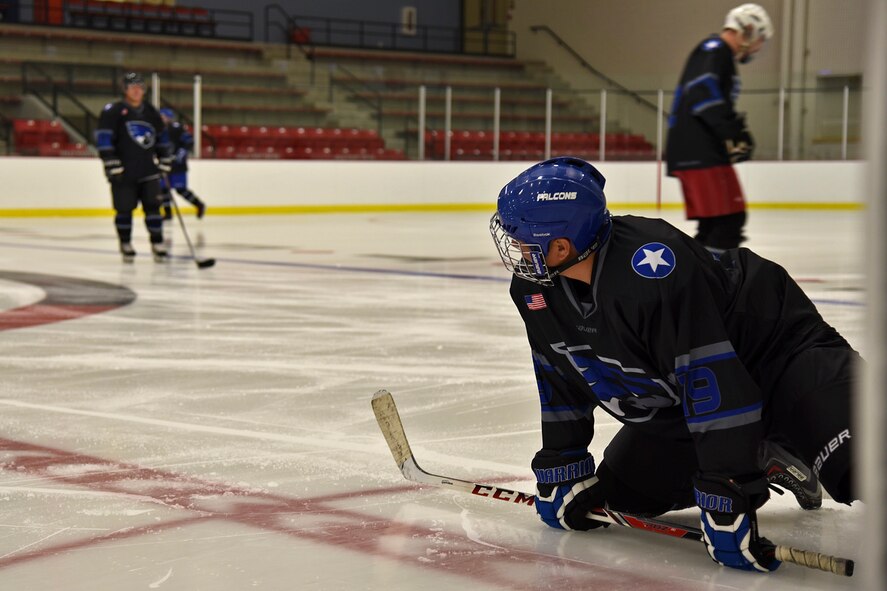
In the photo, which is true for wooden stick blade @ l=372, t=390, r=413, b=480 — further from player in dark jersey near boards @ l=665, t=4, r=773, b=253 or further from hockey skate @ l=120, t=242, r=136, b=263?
hockey skate @ l=120, t=242, r=136, b=263

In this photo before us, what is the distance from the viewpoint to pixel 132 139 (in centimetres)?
732

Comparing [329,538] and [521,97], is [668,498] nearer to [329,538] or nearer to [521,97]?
[329,538]

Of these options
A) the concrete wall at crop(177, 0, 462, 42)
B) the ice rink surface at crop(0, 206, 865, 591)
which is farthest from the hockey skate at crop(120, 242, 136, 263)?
the concrete wall at crop(177, 0, 462, 42)

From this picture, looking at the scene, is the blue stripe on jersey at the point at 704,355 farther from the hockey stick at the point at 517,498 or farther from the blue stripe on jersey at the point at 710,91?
the blue stripe on jersey at the point at 710,91

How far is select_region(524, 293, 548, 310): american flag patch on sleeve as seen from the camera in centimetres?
165

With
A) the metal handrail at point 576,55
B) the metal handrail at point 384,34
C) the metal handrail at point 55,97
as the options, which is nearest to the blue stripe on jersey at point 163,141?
the metal handrail at point 55,97

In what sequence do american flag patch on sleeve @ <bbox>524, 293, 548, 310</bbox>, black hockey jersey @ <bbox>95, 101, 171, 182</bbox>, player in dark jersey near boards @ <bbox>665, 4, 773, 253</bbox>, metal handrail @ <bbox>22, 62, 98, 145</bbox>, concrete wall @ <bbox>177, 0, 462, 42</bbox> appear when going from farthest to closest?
concrete wall @ <bbox>177, 0, 462, 42</bbox> < metal handrail @ <bbox>22, 62, 98, 145</bbox> < black hockey jersey @ <bbox>95, 101, 171, 182</bbox> < player in dark jersey near boards @ <bbox>665, 4, 773, 253</bbox> < american flag patch on sleeve @ <bbox>524, 293, 548, 310</bbox>

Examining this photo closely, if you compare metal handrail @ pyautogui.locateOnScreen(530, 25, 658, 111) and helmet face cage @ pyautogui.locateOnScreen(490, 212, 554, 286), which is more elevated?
metal handrail @ pyautogui.locateOnScreen(530, 25, 658, 111)

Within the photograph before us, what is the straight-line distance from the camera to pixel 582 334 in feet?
5.28

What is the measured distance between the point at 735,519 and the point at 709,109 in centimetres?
311

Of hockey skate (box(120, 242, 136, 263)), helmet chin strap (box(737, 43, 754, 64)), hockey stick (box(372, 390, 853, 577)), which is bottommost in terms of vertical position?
hockey skate (box(120, 242, 136, 263))

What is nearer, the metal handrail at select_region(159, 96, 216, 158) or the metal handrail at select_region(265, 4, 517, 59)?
the metal handrail at select_region(159, 96, 216, 158)

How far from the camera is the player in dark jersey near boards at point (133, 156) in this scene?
23.9 feet

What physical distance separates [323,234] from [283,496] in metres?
8.17
